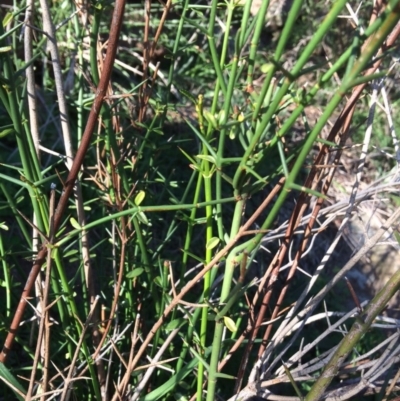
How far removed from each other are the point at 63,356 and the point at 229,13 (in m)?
0.77

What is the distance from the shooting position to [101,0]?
0.79 metres

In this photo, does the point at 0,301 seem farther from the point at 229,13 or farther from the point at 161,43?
the point at 161,43

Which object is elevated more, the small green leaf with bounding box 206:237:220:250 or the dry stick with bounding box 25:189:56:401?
the small green leaf with bounding box 206:237:220:250

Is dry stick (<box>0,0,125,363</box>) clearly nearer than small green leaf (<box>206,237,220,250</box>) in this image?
Yes

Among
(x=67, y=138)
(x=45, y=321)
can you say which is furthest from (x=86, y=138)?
(x=45, y=321)

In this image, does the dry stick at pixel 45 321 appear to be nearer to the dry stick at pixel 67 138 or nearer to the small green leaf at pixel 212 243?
the dry stick at pixel 67 138

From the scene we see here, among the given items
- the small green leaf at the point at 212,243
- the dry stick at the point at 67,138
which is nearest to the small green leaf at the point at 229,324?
the small green leaf at the point at 212,243

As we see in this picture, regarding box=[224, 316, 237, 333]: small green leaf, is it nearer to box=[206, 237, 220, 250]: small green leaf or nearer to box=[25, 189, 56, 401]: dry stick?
box=[206, 237, 220, 250]: small green leaf

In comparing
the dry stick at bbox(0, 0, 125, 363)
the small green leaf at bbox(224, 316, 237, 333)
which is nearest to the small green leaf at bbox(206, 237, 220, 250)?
the small green leaf at bbox(224, 316, 237, 333)

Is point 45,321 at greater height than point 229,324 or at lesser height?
lesser

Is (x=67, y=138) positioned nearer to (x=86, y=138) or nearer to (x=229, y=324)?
(x=86, y=138)

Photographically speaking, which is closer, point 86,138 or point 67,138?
point 86,138

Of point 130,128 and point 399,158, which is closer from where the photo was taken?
point 399,158

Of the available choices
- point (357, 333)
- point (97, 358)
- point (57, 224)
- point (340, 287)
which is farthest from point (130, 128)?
point (340, 287)
